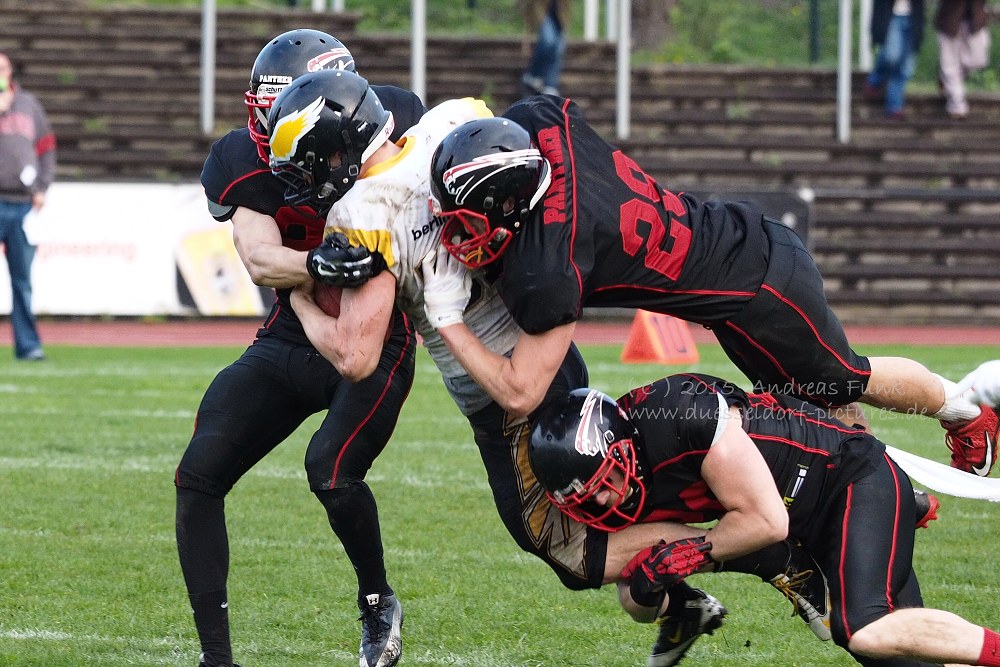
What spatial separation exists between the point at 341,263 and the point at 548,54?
490 inches

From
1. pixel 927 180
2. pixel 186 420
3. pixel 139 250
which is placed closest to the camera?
pixel 186 420

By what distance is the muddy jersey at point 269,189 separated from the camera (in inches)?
155

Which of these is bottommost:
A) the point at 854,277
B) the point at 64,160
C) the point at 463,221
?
the point at 854,277

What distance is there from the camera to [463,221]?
3389 mm

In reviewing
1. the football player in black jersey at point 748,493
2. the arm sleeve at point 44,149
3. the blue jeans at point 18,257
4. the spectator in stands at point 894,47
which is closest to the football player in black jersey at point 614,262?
the football player in black jersey at point 748,493

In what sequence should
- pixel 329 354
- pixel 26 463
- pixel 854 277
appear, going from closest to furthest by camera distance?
pixel 329 354 → pixel 26 463 → pixel 854 277

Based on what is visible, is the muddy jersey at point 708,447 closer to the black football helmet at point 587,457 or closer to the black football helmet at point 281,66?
the black football helmet at point 587,457

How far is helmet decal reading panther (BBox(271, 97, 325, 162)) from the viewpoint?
3.48 meters

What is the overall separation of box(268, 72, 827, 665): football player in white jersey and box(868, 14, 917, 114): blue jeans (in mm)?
12576

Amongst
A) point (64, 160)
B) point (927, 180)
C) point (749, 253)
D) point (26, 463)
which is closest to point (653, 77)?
point (927, 180)

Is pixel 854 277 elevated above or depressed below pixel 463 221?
below

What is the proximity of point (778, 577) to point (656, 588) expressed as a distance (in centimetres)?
47

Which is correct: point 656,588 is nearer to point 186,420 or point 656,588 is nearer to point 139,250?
point 186,420

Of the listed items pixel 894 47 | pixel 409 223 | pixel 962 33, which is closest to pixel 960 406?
pixel 409 223
